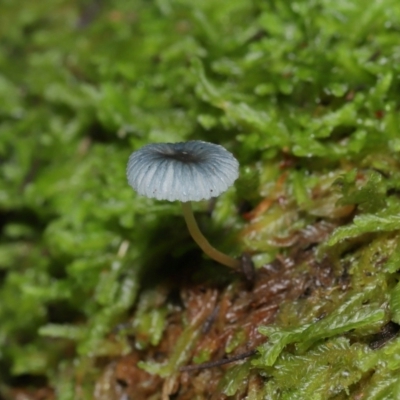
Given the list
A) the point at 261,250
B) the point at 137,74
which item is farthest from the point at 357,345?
the point at 137,74

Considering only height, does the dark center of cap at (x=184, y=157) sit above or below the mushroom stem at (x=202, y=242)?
above

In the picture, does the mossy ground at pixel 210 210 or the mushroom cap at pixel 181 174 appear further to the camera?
the mossy ground at pixel 210 210

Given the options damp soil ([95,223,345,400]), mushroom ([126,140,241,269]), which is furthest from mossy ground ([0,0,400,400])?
mushroom ([126,140,241,269])

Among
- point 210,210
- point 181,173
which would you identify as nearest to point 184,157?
point 181,173

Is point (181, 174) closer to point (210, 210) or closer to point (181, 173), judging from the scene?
point (181, 173)

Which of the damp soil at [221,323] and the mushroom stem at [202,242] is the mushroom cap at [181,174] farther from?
the damp soil at [221,323]

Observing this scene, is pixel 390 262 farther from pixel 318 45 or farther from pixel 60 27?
pixel 60 27

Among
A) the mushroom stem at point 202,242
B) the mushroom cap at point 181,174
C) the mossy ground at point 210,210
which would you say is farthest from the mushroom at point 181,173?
the mossy ground at point 210,210
